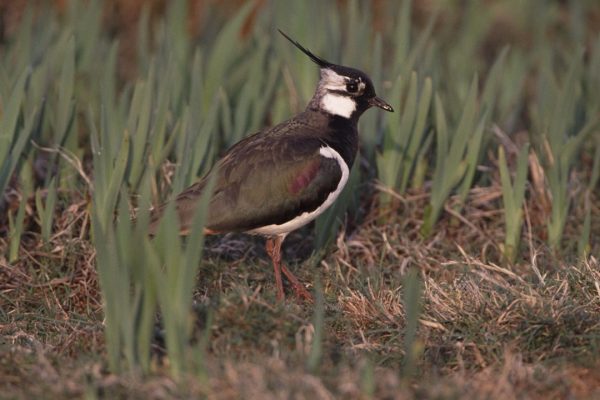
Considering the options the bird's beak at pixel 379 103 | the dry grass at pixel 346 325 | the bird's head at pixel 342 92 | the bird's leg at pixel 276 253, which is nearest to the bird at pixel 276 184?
the bird's leg at pixel 276 253

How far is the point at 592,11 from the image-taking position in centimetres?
865

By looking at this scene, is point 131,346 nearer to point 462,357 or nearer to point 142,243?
point 142,243

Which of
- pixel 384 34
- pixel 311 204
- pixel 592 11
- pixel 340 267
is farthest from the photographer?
pixel 592 11

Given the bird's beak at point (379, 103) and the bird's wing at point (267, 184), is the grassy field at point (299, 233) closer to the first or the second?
the bird's beak at point (379, 103)

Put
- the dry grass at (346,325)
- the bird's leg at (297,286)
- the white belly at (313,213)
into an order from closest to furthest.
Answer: the dry grass at (346,325) < the white belly at (313,213) < the bird's leg at (297,286)

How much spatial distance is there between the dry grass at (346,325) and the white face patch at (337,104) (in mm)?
699

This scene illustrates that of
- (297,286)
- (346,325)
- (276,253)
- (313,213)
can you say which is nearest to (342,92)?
(313,213)

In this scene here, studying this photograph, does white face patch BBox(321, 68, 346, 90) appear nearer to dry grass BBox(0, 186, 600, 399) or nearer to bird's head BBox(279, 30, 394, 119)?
bird's head BBox(279, 30, 394, 119)

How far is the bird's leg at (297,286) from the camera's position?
4.78 meters

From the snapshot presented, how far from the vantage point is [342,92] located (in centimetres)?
506

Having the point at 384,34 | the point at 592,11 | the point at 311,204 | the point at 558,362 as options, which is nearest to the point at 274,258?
the point at 311,204

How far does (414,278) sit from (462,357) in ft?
2.07

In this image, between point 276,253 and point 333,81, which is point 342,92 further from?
point 276,253

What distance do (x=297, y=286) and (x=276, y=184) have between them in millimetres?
542
